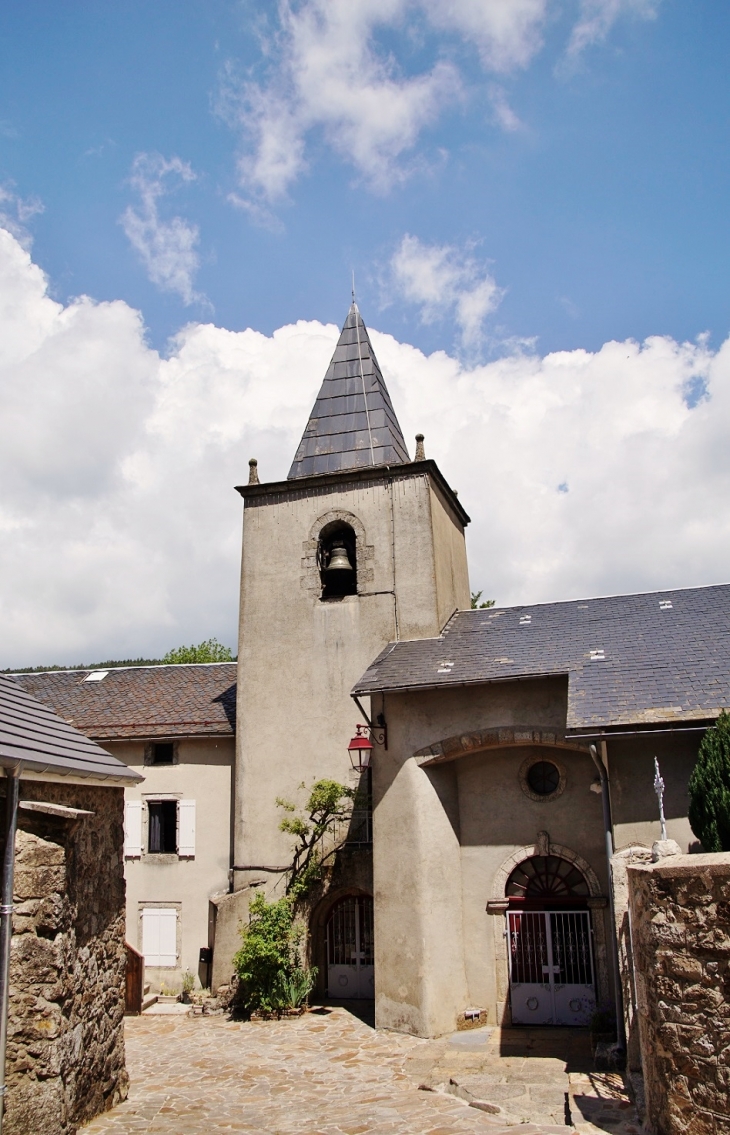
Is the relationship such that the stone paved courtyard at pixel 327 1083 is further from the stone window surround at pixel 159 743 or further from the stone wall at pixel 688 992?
the stone window surround at pixel 159 743

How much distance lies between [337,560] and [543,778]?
5.56 m

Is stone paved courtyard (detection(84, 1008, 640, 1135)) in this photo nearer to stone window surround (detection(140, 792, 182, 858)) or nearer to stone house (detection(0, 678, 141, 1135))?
stone house (detection(0, 678, 141, 1135))

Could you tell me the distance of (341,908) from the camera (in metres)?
15.0

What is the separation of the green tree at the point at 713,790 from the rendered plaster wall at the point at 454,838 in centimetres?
A: 297

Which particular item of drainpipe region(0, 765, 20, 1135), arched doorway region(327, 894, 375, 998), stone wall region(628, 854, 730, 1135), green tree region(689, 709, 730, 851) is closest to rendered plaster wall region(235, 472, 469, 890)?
arched doorway region(327, 894, 375, 998)

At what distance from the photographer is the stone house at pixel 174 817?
631 inches

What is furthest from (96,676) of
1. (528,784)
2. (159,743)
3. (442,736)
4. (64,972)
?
(64,972)

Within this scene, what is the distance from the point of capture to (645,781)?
1075cm

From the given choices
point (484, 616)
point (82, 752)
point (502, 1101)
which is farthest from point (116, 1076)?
point (484, 616)

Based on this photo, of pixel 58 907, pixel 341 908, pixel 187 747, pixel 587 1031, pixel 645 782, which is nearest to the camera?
pixel 58 907

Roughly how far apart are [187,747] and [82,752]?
8.19 metres

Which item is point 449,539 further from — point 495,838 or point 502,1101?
point 502,1101

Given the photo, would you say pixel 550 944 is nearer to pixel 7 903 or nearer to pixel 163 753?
pixel 163 753

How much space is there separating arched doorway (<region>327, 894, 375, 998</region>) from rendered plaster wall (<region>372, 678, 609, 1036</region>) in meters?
2.20
